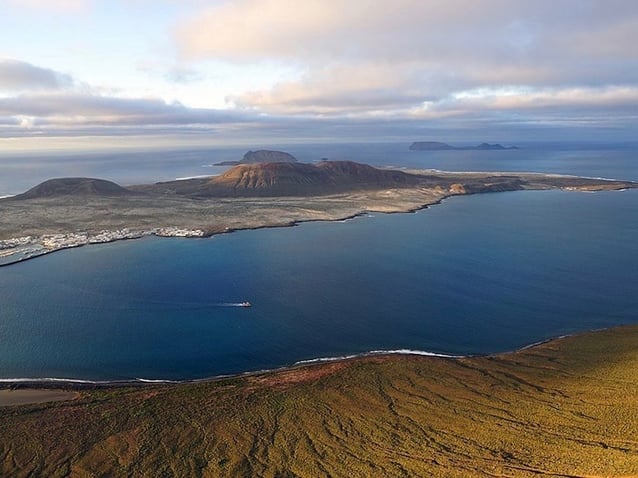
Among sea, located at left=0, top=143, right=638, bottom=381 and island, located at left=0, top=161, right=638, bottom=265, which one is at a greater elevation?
island, located at left=0, top=161, right=638, bottom=265

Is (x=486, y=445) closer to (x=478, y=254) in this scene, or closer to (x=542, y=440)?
(x=542, y=440)

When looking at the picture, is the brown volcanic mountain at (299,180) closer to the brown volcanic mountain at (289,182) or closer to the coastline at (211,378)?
the brown volcanic mountain at (289,182)

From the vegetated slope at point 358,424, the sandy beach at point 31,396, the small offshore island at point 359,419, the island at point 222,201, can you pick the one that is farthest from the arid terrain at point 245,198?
the vegetated slope at point 358,424

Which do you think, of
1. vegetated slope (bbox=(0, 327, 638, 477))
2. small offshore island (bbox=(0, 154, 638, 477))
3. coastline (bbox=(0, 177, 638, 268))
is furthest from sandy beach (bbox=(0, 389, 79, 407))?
coastline (bbox=(0, 177, 638, 268))

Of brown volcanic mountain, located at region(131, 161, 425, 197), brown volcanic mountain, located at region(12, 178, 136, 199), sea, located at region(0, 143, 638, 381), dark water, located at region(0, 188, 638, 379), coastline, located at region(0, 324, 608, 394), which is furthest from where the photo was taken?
brown volcanic mountain, located at region(131, 161, 425, 197)

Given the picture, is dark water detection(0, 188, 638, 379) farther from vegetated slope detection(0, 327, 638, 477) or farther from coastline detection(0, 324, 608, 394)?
vegetated slope detection(0, 327, 638, 477)

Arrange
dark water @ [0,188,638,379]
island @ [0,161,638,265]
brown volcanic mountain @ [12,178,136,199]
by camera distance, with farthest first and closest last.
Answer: brown volcanic mountain @ [12,178,136,199] < island @ [0,161,638,265] < dark water @ [0,188,638,379]

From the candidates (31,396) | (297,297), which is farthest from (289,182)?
(31,396)
